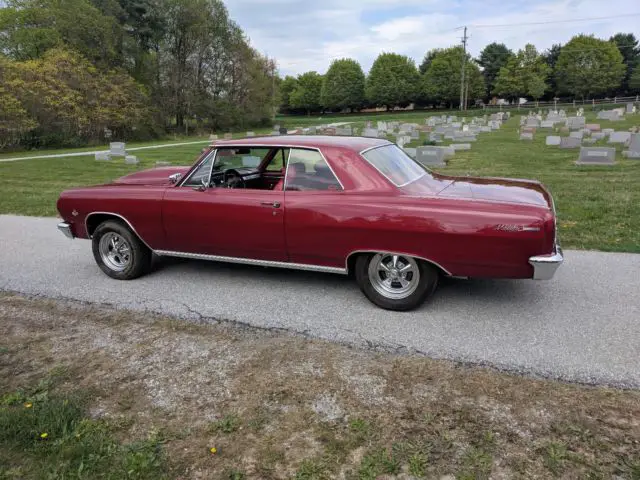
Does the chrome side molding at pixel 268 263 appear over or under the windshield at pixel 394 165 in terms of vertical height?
under

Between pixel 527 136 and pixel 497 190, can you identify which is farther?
pixel 527 136

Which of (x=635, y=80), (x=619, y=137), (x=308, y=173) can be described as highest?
(x=635, y=80)

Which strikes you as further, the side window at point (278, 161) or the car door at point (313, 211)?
the side window at point (278, 161)

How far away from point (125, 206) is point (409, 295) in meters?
3.06

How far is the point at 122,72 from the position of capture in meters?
35.0

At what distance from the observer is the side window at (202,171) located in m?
4.83

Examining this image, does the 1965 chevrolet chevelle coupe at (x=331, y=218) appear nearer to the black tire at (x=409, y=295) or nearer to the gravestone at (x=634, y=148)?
the black tire at (x=409, y=295)

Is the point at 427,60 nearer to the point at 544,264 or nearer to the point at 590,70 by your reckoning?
the point at 590,70

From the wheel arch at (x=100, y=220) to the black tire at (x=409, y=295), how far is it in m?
2.35

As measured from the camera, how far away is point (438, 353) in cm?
343

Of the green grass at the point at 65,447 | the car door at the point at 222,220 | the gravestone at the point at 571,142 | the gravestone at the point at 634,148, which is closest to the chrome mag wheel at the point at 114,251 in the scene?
the car door at the point at 222,220

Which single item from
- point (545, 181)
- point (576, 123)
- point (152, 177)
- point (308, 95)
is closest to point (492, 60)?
point (308, 95)

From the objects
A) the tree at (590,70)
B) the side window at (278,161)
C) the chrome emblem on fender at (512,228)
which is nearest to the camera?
the chrome emblem on fender at (512,228)

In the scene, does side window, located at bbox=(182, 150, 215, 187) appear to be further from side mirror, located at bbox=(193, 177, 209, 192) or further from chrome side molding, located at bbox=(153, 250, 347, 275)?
chrome side molding, located at bbox=(153, 250, 347, 275)
